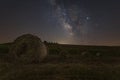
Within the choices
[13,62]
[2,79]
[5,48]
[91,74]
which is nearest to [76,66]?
[91,74]

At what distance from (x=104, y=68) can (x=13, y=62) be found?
641 centimetres

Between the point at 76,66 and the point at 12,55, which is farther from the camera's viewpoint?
the point at 12,55

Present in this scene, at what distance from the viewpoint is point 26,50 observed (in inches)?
788

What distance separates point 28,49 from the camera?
19.9 metres

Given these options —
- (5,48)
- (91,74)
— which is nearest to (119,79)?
(91,74)

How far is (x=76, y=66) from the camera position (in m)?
15.5

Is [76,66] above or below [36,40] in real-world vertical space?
below

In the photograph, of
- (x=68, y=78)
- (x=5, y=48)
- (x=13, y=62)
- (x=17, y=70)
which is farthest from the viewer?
(x=5, y=48)

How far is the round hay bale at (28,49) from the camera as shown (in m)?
19.5

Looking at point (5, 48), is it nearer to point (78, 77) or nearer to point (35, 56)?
point (35, 56)

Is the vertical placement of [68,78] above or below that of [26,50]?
below

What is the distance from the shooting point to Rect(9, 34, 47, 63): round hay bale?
1952cm

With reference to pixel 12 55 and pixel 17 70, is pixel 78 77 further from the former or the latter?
pixel 12 55

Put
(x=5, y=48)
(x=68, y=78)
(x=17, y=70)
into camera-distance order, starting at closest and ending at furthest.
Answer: (x=68, y=78) → (x=17, y=70) → (x=5, y=48)
